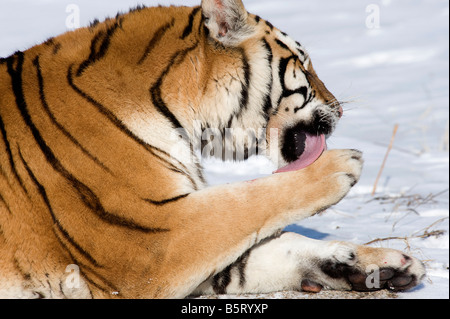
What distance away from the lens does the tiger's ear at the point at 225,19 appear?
2.03 metres

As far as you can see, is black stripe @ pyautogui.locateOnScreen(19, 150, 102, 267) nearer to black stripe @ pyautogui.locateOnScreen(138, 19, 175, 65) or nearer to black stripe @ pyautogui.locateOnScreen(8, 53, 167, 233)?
black stripe @ pyautogui.locateOnScreen(8, 53, 167, 233)

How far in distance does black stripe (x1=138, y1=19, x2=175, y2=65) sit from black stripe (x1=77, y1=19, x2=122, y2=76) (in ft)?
0.39

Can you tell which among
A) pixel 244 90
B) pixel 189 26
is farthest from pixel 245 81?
pixel 189 26

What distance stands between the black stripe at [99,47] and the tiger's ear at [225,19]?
304 mm

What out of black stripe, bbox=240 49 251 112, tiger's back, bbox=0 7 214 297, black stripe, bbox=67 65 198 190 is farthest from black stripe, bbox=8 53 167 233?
black stripe, bbox=240 49 251 112

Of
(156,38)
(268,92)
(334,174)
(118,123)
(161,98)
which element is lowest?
(334,174)

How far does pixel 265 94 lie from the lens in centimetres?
215

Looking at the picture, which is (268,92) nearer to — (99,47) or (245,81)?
(245,81)

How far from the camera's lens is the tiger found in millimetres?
1751

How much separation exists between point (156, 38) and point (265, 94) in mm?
418

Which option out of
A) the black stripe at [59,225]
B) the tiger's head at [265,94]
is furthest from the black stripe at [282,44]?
the black stripe at [59,225]

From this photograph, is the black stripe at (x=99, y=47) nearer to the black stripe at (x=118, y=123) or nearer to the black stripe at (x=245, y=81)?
the black stripe at (x=118, y=123)
